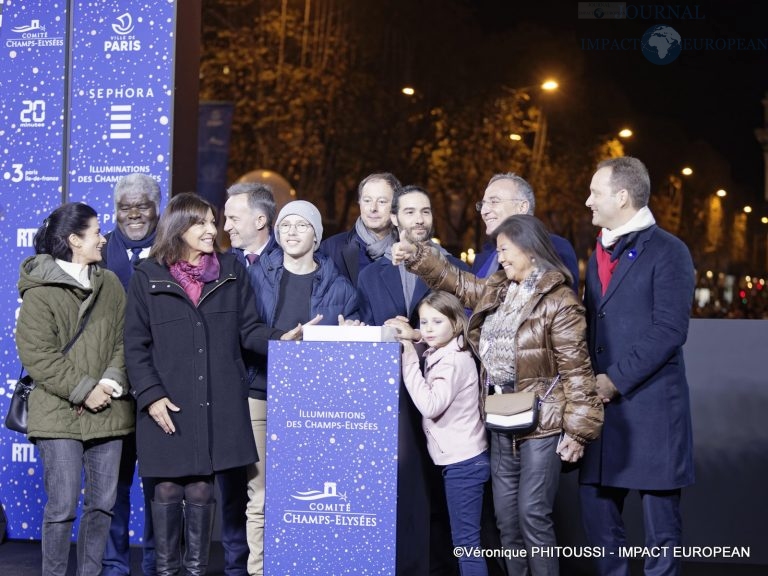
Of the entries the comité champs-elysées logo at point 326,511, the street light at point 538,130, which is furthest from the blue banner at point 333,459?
the street light at point 538,130

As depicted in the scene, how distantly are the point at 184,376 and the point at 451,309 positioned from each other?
100 centimetres

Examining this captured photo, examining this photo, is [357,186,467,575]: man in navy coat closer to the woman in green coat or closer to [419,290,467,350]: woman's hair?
[419,290,467,350]: woman's hair

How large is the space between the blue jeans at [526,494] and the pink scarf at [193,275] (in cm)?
117

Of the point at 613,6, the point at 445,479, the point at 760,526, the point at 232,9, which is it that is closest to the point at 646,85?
the point at 613,6

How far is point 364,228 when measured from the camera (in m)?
4.46

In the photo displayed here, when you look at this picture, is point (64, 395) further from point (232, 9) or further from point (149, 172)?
point (232, 9)

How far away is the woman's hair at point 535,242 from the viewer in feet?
11.6

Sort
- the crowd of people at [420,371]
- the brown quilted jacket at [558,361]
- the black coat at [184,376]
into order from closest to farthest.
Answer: the brown quilted jacket at [558,361]
the crowd of people at [420,371]
the black coat at [184,376]

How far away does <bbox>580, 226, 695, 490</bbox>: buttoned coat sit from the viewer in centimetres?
353

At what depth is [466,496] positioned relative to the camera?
12.2 feet

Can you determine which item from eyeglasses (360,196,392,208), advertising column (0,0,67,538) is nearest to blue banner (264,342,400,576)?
eyeglasses (360,196,392,208)

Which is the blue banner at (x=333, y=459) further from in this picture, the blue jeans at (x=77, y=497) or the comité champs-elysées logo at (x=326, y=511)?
the blue jeans at (x=77, y=497)

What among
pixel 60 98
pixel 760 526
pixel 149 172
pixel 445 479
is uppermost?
pixel 60 98

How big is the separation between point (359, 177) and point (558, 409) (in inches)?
389
